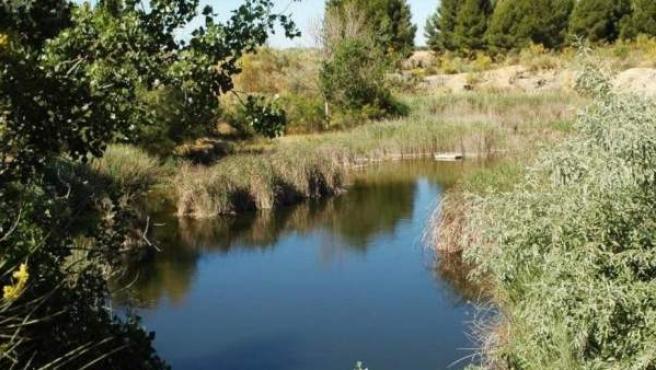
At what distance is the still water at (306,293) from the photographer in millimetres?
9445

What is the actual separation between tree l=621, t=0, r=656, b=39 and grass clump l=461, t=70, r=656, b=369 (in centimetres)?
4157

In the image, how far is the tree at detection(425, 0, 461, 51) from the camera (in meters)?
48.5

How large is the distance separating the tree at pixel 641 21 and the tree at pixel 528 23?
11.2 feet

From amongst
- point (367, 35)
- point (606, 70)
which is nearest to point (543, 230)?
point (606, 70)

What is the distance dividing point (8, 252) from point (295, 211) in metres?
13.4

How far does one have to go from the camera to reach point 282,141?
2588 cm

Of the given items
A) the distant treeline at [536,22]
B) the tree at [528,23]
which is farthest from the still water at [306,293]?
the tree at [528,23]

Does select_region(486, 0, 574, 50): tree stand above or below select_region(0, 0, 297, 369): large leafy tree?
above

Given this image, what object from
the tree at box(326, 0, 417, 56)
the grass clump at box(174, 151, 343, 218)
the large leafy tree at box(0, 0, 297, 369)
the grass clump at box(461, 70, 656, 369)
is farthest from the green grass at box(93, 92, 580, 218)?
the tree at box(326, 0, 417, 56)

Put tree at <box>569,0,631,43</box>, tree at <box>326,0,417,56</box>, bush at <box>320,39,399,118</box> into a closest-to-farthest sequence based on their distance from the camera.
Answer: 1. bush at <box>320,39,399,118</box>
2. tree at <box>326,0,417,56</box>
3. tree at <box>569,0,631,43</box>

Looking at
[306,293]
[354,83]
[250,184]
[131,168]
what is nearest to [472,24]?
[354,83]

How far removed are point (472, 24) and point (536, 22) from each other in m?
3.84

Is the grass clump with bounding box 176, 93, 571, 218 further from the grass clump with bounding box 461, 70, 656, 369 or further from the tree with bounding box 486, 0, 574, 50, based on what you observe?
the tree with bounding box 486, 0, 574, 50

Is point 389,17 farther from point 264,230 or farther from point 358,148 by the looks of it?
point 264,230
